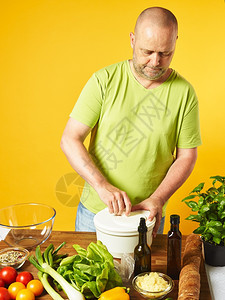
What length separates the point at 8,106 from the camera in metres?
3.32

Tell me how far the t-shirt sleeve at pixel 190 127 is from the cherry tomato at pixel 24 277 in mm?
1000

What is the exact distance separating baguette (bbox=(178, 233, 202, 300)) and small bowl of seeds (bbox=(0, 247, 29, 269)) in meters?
0.56

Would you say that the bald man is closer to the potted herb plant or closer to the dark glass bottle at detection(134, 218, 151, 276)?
the potted herb plant

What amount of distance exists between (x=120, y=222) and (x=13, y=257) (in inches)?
15.7

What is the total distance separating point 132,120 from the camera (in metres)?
1.96

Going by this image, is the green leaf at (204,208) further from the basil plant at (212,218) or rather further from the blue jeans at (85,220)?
the blue jeans at (85,220)

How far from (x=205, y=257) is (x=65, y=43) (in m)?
2.14

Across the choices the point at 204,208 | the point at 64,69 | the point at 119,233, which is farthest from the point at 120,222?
the point at 64,69

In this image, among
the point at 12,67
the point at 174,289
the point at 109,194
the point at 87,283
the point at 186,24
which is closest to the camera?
the point at 87,283

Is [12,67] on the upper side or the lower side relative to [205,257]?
upper

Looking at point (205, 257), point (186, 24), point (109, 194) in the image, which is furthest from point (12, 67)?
point (205, 257)

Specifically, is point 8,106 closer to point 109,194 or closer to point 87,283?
point 109,194

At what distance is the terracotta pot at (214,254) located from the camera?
4.96 ft

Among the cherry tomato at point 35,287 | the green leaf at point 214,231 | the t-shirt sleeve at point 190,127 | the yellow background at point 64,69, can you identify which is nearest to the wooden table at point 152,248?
the cherry tomato at point 35,287
